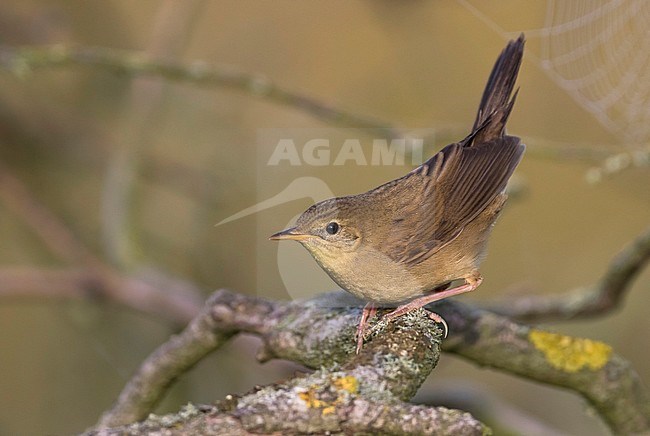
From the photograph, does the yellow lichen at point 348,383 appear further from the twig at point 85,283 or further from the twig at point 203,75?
the twig at point 85,283

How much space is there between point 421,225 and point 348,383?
995 millimetres

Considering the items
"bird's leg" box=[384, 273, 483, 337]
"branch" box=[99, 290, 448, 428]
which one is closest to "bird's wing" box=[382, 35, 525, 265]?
"bird's leg" box=[384, 273, 483, 337]

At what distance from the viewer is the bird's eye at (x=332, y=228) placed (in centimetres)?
206

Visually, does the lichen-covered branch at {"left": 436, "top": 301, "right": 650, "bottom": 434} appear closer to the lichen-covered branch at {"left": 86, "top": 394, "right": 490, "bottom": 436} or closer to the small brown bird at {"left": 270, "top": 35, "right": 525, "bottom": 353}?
the small brown bird at {"left": 270, "top": 35, "right": 525, "bottom": 353}

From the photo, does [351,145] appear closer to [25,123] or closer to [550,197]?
[550,197]

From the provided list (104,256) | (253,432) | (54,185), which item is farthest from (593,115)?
(253,432)

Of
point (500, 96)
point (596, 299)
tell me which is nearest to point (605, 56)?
point (596, 299)

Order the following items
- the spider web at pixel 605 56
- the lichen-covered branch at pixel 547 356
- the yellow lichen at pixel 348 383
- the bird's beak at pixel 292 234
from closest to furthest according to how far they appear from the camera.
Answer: the yellow lichen at pixel 348 383, the bird's beak at pixel 292 234, the lichen-covered branch at pixel 547 356, the spider web at pixel 605 56

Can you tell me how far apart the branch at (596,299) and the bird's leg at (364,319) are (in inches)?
47.9

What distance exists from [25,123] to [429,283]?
360 centimetres

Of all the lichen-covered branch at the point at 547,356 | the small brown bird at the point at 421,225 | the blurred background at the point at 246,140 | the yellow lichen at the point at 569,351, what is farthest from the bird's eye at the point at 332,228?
the blurred background at the point at 246,140

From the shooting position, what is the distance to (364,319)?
6.14ft

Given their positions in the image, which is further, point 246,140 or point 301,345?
point 246,140

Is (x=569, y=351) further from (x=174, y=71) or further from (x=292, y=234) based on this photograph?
(x=174, y=71)
